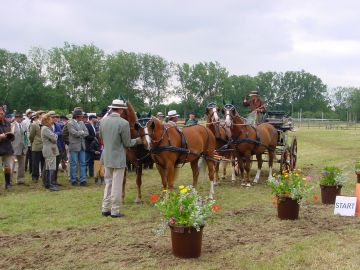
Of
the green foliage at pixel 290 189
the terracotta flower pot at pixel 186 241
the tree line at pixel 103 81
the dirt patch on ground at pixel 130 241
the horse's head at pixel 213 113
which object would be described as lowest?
the dirt patch on ground at pixel 130 241

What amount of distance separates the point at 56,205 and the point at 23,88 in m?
59.1

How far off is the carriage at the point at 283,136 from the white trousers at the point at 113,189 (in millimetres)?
6442

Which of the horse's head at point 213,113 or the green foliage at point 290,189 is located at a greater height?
the horse's head at point 213,113

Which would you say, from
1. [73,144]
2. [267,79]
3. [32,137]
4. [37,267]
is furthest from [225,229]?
[267,79]

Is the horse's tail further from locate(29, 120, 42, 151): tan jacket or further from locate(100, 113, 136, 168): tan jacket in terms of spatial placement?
locate(29, 120, 42, 151): tan jacket

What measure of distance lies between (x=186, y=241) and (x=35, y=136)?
7.18 m

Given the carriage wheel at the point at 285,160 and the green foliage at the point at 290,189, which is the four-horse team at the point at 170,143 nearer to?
the carriage wheel at the point at 285,160

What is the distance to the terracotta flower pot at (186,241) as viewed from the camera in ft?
17.8

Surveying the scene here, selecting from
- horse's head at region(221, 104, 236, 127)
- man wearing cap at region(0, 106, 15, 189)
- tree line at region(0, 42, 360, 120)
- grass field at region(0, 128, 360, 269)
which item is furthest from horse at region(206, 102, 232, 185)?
tree line at region(0, 42, 360, 120)

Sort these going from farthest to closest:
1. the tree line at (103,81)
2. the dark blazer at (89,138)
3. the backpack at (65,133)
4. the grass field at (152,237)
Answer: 1. the tree line at (103,81)
2. the dark blazer at (89,138)
3. the backpack at (65,133)
4. the grass field at (152,237)

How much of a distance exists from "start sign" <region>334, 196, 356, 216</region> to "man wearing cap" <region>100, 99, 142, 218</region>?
3912 mm

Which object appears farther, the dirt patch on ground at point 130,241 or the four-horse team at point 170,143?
the four-horse team at point 170,143

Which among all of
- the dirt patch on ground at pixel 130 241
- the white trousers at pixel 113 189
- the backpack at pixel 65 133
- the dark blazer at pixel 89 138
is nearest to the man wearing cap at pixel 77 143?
the backpack at pixel 65 133

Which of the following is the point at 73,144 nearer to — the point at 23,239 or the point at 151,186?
the point at 151,186
